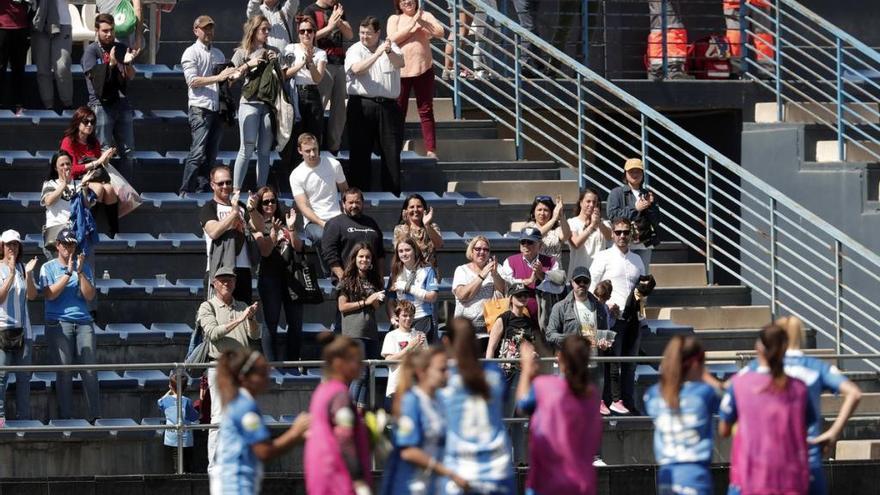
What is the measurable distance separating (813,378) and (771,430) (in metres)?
0.58

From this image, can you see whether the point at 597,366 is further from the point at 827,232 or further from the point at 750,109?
the point at 750,109

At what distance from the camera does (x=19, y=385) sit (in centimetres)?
1678

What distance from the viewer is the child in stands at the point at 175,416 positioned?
639 inches

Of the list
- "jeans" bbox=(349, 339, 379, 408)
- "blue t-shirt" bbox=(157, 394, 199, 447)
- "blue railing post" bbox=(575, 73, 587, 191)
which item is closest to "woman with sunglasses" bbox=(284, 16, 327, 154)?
"blue railing post" bbox=(575, 73, 587, 191)

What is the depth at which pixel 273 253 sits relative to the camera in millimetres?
17938

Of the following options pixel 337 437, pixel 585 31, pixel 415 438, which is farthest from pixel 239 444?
pixel 585 31

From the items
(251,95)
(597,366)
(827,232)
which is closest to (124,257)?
(251,95)

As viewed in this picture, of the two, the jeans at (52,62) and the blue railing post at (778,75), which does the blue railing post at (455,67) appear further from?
the jeans at (52,62)

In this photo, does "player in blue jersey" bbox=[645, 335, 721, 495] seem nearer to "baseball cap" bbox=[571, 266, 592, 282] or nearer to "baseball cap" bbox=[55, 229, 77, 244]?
"baseball cap" bbox=[571, 266, 592, 282]

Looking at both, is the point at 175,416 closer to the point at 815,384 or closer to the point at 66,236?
the point at 66,236

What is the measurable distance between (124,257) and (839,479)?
6.87 m

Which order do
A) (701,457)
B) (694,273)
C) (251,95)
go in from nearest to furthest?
1. (701,457)
2. (251,95)
3. (694,273)

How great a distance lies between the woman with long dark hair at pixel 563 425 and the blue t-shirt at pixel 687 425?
45cm

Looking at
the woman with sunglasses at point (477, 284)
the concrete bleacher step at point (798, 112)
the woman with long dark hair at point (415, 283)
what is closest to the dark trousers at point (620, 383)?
the woman with sunglasses at point (477, 284)
